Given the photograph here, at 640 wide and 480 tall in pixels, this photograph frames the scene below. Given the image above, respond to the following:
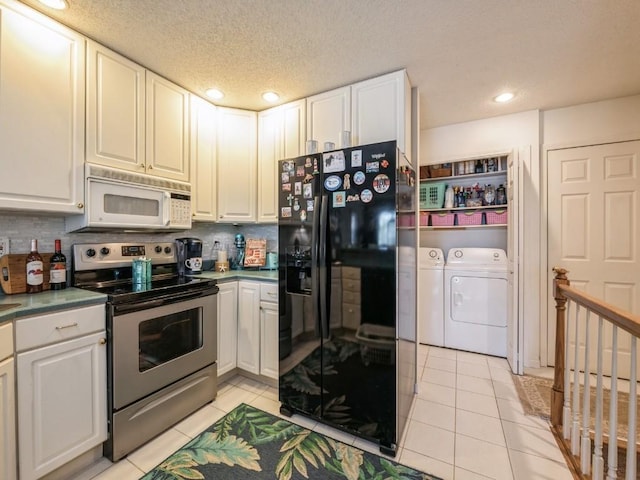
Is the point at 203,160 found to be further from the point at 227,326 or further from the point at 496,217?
the point at 496,217

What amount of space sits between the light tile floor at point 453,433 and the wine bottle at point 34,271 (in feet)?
3.48

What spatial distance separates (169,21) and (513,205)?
303 cm

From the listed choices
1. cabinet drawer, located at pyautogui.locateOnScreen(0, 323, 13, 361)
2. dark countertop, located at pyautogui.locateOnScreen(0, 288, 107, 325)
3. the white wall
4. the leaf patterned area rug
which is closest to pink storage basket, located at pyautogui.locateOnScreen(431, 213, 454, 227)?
the white wall

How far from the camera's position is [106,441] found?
5.32 feet

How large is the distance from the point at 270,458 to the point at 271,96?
103 inches

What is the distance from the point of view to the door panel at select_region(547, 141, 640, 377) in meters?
2.50

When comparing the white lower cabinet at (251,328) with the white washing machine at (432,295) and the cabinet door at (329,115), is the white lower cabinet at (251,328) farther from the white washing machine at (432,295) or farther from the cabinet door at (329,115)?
the white washing machine at (432,295)

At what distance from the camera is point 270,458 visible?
64.3 inches

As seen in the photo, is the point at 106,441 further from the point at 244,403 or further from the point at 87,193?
the point at 87,193

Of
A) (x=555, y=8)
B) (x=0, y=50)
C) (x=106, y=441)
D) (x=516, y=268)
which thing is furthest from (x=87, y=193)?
(x=516, y=268)

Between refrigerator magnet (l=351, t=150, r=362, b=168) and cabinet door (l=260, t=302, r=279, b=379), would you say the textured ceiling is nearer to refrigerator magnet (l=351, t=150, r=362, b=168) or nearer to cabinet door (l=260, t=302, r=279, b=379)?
refrigerator magnet (l=351, t=150, r=362, b=168)

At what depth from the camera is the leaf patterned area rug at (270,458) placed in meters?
1.52

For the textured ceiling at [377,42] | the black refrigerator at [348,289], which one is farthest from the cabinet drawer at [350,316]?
the textured ceiling at [377,42]

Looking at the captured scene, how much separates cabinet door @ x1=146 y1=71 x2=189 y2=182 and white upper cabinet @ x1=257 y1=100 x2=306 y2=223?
2.14 feet
